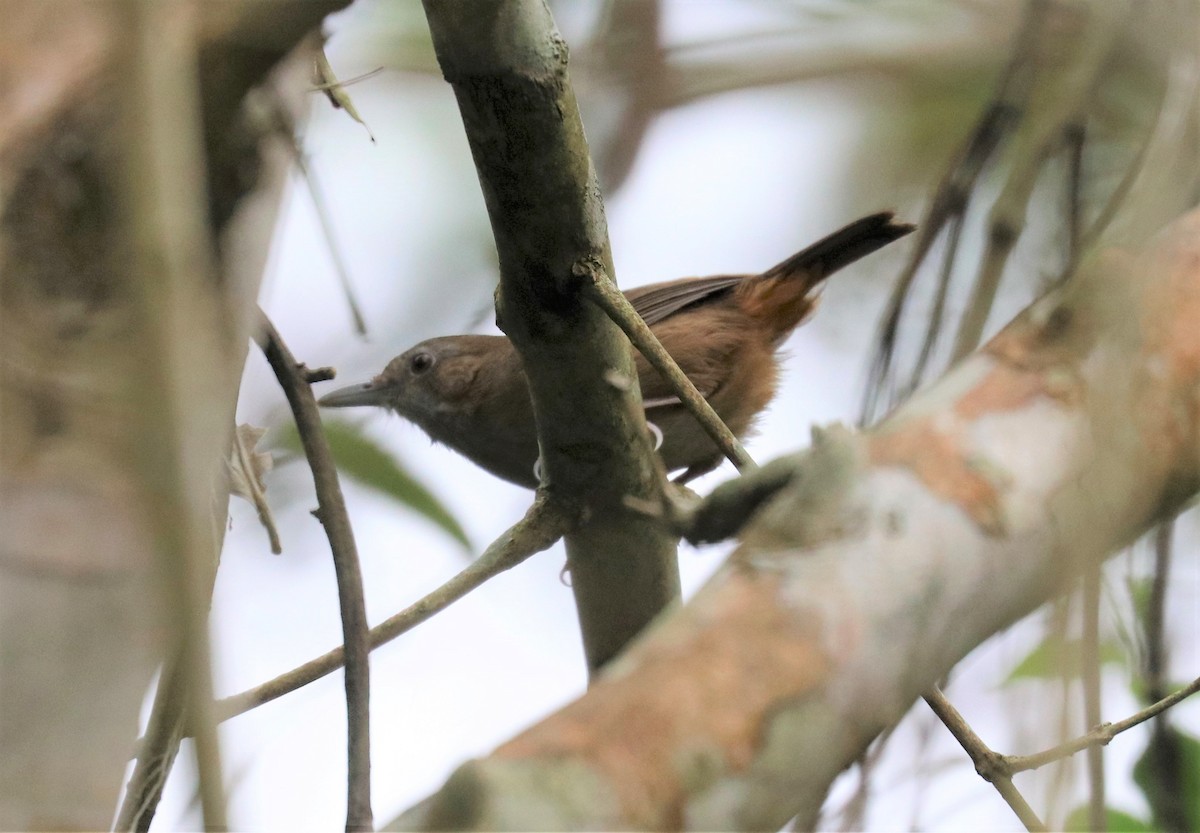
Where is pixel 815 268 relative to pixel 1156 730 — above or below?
above

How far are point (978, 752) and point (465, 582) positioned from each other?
3.70 feet

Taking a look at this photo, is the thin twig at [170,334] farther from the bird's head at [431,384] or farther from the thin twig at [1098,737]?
the bird's head at [431,384]

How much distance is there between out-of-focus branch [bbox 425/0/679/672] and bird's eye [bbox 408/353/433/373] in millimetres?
2547

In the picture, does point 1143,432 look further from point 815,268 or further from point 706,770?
point 815,268

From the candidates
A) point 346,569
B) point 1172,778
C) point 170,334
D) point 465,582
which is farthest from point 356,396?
point 170,334

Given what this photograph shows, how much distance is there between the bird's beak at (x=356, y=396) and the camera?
550cm

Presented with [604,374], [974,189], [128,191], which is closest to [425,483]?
[604,374]

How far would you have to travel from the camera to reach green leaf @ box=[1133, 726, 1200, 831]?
293cm

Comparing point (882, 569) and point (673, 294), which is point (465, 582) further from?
point (673, 294)

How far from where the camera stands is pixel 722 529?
166cm

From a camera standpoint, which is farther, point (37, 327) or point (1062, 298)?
point (1062, 298)

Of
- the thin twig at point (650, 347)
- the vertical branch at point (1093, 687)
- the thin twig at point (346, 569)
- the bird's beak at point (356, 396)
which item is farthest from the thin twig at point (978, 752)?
the bird's beak at point (356, 396)

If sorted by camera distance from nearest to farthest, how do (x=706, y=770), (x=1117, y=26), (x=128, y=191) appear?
(x=128, y=191) < (x=706, y=770) < (x=1117, y=26)

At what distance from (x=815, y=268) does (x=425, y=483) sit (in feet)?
6.26
